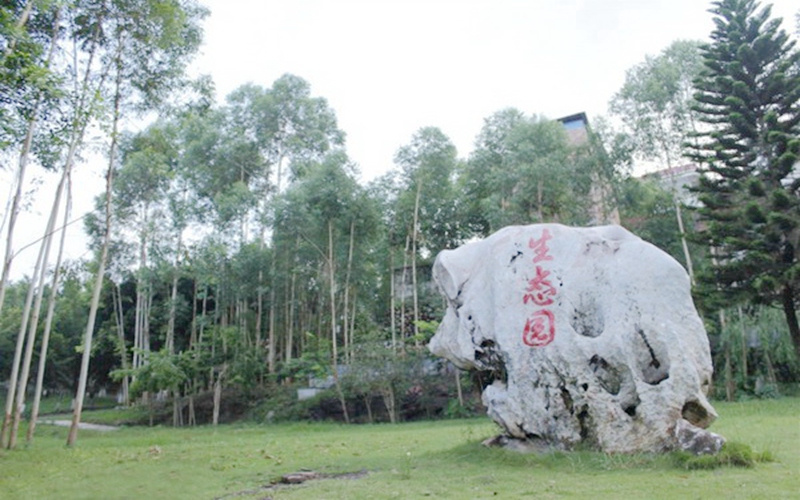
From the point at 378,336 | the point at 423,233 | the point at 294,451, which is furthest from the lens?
the point at 423,233

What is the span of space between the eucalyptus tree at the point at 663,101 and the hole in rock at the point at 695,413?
8712 millimetres

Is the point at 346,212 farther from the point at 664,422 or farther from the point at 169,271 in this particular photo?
the point at 664,422

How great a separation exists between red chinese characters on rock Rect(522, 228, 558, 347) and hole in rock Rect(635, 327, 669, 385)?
66 centimetres

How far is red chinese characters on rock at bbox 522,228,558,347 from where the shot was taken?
471cm

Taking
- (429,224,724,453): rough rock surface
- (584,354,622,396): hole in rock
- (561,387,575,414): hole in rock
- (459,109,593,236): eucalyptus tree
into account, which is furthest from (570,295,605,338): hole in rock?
(459,109,593,236): eucalyptus tree

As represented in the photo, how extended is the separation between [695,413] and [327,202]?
916cm

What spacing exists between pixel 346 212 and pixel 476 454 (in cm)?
823

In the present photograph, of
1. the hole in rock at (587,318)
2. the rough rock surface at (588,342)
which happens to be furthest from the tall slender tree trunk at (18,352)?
the hole in rock at (587,318)

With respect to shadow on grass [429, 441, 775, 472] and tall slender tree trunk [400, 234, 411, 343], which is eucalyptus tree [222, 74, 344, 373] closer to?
tall slender tree trunk [400, 234, 411, 343]

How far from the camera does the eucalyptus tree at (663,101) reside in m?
12.2

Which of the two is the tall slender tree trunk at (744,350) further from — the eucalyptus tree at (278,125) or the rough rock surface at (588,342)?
the eucalyptus tree at (278,125)

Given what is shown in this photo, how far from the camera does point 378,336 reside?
12.1 m

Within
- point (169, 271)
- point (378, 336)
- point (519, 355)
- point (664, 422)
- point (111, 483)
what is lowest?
point (111, 483)

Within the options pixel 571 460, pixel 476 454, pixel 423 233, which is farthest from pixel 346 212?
pixel 571 460
